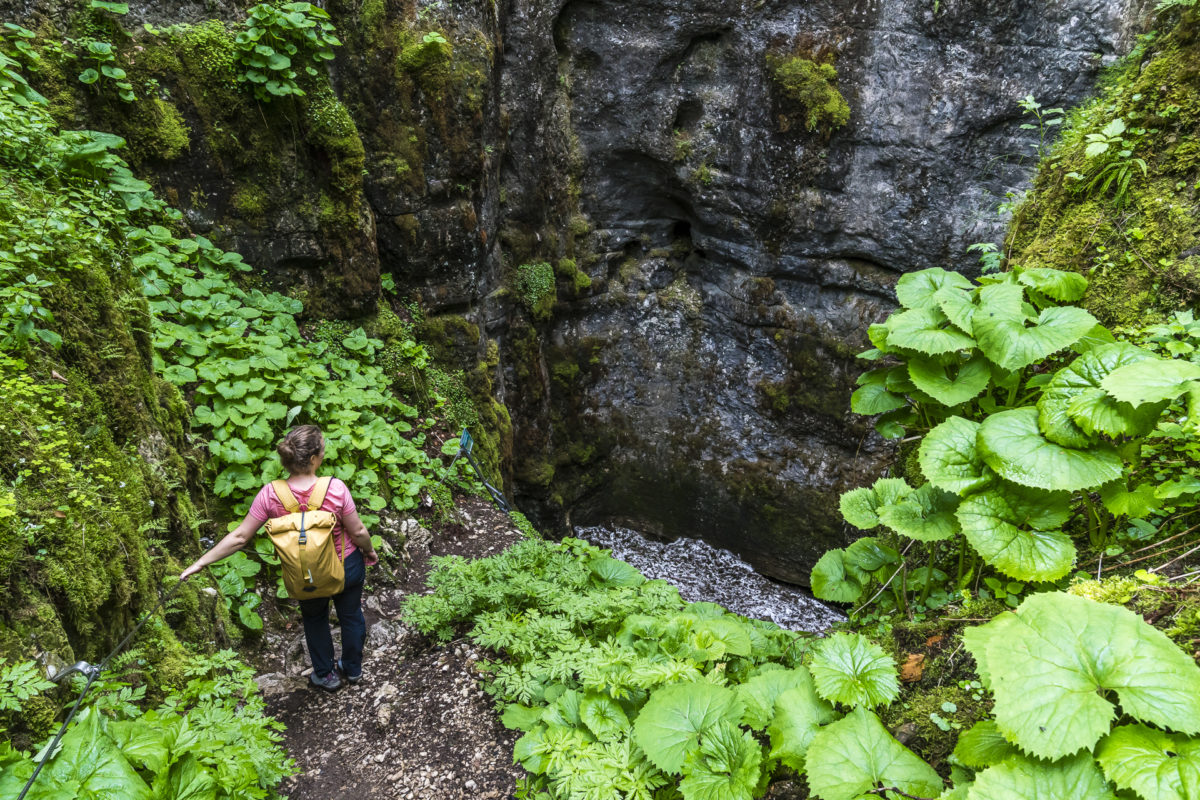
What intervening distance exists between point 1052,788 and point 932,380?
1959 mm

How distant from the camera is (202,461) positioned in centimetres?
413

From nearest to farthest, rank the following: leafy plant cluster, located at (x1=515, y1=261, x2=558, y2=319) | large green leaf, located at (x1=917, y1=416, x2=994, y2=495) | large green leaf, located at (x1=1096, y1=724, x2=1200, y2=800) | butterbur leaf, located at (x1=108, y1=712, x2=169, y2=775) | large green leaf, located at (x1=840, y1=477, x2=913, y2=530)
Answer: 1. large green leaf, located at (x1=1096, y1=724, x2=1200, y2=800)
2. butterbur leaf, located at (x1=108, y1=712, x2=169, y2=775)
3. large green leaf, located at (x1=917, y1=416, x2=994, y2=495)
4. large green leaf, located at (x1=840, y1=477, x2=913, y2=530)
5. leafy plant cluster, located at (x1=515, y1=261, x2=558, y2=319)

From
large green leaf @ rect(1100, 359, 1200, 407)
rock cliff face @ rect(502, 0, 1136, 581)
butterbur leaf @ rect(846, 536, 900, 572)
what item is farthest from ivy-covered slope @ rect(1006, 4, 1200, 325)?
rock cliff face @ rect(502, 0, 1136, 581)

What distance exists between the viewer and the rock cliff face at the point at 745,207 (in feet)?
27.9

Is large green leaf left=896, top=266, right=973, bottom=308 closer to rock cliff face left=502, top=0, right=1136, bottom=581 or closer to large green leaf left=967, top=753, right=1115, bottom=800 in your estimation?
large green leaf left=967, top=753, right=1115, bottom=800

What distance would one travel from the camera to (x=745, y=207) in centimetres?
998

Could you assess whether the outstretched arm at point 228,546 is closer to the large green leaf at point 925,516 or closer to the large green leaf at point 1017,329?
the large green leaf at point 925,516

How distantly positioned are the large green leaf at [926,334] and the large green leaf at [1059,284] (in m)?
0.51

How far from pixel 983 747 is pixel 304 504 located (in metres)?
3.05

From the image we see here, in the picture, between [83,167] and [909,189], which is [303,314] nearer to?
[83,167]

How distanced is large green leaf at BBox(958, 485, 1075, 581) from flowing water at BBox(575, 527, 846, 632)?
7.69 meters

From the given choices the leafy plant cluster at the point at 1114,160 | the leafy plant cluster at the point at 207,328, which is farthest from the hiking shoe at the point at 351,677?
the leafy plant cluster at the point at 1114,160

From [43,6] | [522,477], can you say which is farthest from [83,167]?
[522,477]

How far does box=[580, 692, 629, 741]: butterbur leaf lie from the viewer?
248 centimetres
